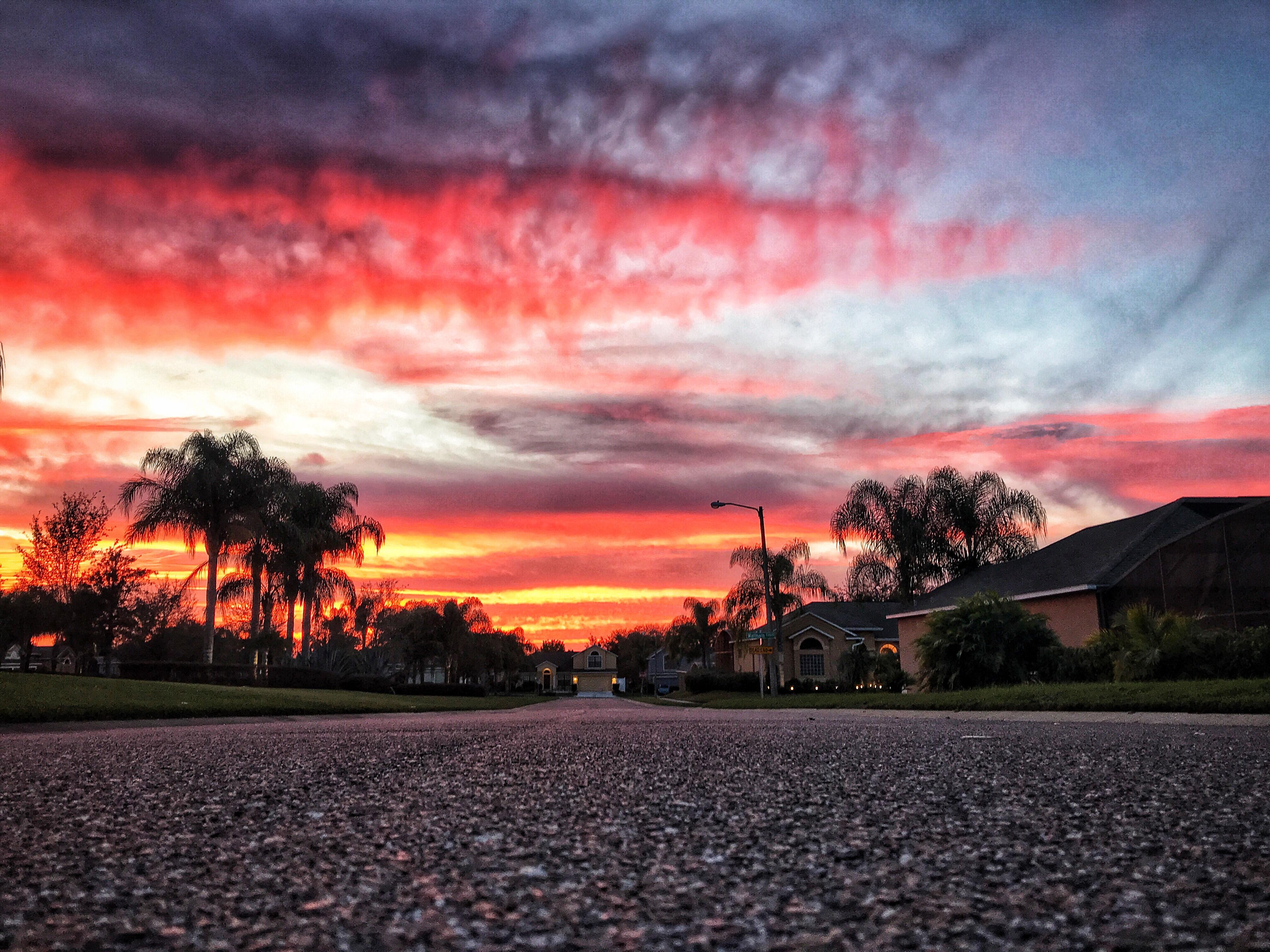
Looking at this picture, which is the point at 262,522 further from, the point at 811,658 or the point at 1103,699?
the point at 811,658

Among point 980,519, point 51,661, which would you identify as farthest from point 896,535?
point 51,661

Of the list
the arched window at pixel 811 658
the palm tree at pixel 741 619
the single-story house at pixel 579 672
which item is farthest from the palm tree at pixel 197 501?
the single-story house at pixel 579 672

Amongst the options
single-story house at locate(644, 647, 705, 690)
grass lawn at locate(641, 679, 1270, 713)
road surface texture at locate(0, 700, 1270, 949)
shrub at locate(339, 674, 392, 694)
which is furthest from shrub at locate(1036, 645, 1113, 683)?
single-story house at locate(644, 647, 705, 690)

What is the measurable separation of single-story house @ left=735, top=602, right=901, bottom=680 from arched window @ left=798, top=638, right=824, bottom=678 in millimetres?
21

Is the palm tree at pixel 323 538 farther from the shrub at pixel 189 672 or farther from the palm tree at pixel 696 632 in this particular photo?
the palm tree at pixel 696 632

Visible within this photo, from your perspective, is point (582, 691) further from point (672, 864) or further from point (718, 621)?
point (672, 864)

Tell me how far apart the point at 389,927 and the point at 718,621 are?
57.1m

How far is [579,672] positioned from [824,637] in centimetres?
8311

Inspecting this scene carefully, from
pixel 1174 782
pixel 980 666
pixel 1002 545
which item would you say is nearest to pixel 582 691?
pixel 1002 545

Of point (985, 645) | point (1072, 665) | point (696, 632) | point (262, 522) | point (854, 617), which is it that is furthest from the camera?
point (696, 632)

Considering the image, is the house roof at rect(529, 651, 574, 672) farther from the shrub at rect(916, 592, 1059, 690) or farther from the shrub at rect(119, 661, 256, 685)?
the shrub at rect(916, 592, 1059, 690)

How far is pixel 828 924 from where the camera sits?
7.40ft

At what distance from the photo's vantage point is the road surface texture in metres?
2.22

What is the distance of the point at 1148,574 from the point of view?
81.5ft
